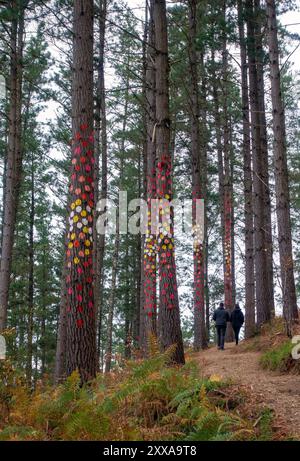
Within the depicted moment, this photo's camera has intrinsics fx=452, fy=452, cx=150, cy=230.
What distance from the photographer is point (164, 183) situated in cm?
1005

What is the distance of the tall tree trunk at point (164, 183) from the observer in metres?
9.48

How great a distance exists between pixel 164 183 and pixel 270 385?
4.80 m

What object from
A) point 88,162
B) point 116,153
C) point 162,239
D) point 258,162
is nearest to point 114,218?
point 116,153

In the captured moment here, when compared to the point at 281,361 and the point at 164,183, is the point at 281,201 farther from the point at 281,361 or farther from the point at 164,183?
the point at 281,361

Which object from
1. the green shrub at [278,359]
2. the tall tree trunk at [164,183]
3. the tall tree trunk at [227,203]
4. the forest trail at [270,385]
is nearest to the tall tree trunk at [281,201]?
the green shrub at [278,359]

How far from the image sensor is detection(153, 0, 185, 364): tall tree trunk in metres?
9.48

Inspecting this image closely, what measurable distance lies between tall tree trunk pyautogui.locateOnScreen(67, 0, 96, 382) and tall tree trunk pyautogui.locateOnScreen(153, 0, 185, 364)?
245 centimetres

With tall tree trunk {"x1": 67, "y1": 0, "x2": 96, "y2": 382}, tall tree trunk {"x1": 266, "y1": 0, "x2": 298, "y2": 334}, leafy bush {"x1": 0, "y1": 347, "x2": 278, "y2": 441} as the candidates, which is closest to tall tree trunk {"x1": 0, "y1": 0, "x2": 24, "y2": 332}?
tall tree trunk {"x1": 67, "y1": 0, "x2": 96, "y2": 382}

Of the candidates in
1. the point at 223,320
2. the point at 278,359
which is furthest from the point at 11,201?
the point at 278,359

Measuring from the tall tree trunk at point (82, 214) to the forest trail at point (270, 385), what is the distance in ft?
6.69

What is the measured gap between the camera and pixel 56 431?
4.46m

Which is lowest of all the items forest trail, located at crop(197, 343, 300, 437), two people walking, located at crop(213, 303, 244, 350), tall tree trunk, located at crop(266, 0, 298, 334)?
forest trail, located at crop(197, 343, 300, 437)

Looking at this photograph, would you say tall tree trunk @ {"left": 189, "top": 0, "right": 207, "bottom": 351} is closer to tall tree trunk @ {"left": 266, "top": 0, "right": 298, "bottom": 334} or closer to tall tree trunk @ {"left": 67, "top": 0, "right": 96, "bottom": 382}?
tall tree trunk @ {"left": 266, "top": 0, "right": 298, "bottom": 334}

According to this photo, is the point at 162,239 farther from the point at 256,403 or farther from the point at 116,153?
the point at 116,153
